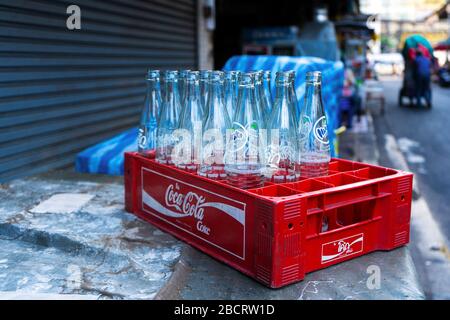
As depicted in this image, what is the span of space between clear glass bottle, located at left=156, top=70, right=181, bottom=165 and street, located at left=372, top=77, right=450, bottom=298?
2.44 metres

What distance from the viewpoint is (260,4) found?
44.4 feet

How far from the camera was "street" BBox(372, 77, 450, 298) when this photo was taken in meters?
4.70

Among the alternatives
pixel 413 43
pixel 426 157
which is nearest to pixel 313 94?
pixel 426 157

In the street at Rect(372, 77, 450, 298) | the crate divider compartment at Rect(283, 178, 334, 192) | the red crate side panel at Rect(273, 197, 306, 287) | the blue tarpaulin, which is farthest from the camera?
the street at Rect(372, 77, 450, 298)

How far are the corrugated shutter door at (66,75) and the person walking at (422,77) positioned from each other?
11593 mm

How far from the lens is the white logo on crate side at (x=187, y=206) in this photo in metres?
2.31

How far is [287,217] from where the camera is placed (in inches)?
81.7

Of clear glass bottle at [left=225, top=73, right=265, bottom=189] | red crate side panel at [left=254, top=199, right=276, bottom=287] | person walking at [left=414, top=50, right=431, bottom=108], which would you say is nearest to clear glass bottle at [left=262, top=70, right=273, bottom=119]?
clear glass bottle at [left=225, top=73, right=265, bottom=189]

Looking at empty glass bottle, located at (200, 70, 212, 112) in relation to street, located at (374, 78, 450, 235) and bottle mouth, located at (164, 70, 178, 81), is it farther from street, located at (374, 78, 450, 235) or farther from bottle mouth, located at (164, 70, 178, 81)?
street, located at (374, 78, 450, 235)

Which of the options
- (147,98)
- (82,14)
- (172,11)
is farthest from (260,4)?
(147,98)

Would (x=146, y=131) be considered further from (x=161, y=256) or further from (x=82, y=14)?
(x=82, y=14)

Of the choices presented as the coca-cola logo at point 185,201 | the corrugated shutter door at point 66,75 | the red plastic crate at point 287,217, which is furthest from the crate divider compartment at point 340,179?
the corrugated shutter door at point 66,75

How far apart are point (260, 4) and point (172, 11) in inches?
273

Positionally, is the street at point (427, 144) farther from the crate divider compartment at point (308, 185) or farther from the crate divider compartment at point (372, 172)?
the crate divider compartment at point (308, 185)
